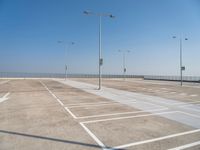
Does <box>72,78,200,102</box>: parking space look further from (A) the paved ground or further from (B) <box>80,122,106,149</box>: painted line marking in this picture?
(B) <box>80,122,106,149</box>: painted line marking

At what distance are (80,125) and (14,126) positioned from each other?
7.38ft

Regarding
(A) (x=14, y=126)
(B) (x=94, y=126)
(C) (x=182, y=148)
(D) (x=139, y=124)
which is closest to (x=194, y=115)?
(D) (x=139, y=124)

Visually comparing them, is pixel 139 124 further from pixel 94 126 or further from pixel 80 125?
pixel 80 125

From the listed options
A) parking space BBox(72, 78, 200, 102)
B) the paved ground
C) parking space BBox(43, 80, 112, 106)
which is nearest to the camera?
the paved ground

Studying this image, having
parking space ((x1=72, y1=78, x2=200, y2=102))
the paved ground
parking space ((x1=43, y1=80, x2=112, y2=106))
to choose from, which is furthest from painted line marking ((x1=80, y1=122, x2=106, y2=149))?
parking space ((x1=72, y1=78, x2=200, y2=102))

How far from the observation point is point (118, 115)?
26.1 ft

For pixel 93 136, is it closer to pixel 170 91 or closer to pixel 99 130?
pixel 99 130

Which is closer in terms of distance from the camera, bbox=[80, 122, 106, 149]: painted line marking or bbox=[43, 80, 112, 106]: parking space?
bbox=[80, 122, 106, 149]: painted line marking

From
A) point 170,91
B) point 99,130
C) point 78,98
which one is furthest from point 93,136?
point 170,91

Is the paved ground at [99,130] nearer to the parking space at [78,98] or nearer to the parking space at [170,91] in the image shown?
the parking space at [78,98]

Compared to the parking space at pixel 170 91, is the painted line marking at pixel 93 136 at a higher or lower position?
higher

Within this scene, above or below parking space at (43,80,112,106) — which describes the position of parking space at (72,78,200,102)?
below

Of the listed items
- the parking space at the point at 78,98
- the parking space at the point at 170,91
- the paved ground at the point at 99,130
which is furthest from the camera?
the parking space at the point at 170,91

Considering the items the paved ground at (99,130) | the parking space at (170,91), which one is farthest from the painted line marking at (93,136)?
the parking space at (170,91)
